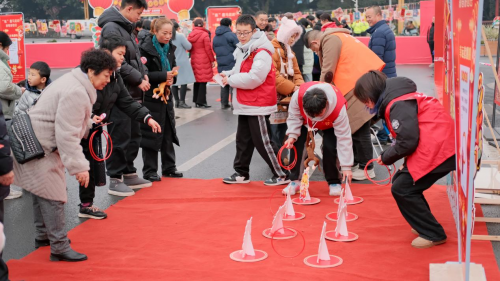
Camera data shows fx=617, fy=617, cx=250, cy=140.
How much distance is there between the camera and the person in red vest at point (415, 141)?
14.2 feet

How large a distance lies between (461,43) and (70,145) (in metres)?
2.60

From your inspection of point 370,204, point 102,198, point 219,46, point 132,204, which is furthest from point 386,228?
point 219,46

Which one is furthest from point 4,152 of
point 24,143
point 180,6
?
point 180,6

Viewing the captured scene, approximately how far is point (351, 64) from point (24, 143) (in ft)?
12.0

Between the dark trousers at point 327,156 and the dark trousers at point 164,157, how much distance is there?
1.58 meters

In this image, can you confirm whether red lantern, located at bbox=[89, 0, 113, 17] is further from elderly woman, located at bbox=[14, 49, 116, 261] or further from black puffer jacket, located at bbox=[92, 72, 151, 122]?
elderly woman, located at bbox=[14, 49, 116, 261]

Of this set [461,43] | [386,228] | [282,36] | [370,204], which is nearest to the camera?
[461,43]

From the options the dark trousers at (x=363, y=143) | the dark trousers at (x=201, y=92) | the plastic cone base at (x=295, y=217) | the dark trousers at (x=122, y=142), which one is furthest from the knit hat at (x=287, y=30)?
the dark trousers at (x=201, y=92)

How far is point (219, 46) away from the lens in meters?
12.3

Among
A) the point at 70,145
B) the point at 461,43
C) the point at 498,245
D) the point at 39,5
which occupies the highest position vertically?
the point at 39,5

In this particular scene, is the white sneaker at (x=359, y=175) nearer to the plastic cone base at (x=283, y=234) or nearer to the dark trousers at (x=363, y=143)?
the dark trousers at (x=363, y=143)

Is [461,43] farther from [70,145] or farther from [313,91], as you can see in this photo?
[70,145]

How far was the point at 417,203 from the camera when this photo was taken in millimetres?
4457

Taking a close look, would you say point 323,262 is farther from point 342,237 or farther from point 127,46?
point 127,46
